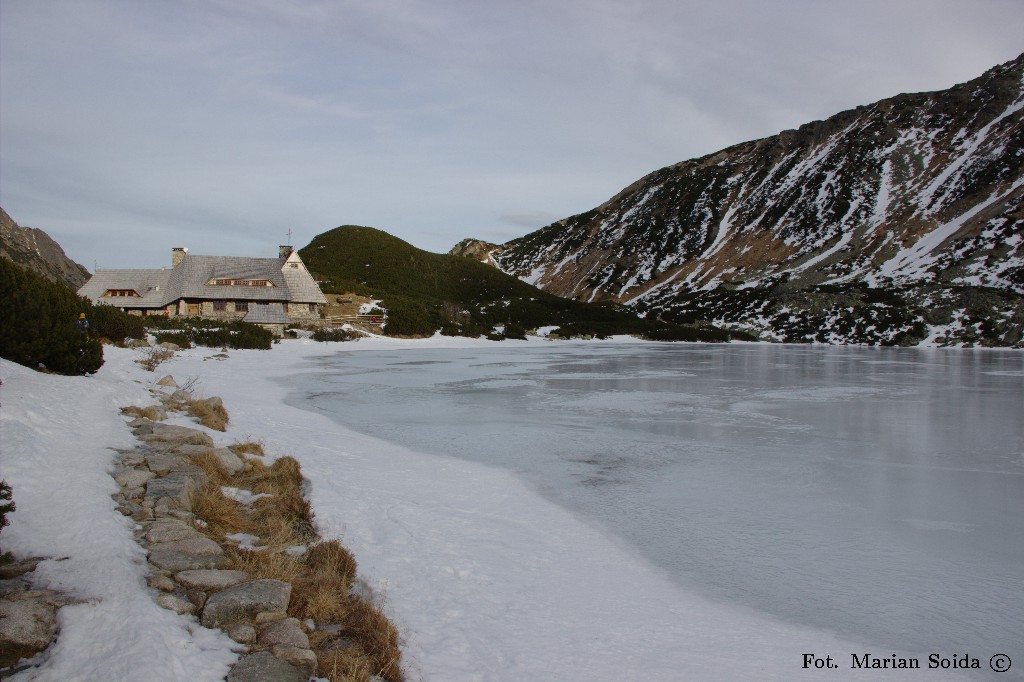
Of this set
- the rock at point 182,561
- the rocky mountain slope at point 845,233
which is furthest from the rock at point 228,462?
the rocky mountain slope at point 845,233

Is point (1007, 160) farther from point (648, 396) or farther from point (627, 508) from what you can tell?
point (627, 508)

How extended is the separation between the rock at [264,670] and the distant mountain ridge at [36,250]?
104 m

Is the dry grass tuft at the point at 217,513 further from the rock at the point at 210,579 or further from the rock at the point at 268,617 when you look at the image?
the rock at the point at 268,617

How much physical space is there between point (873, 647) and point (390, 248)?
99.5m

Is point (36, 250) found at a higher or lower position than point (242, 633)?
higher

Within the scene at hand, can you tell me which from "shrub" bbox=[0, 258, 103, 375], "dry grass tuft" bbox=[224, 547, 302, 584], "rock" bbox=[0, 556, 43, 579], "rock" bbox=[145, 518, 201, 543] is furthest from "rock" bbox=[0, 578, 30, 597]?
"shrub" bbox=[0, 258, 103, 375]

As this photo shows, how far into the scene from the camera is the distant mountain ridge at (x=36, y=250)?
106 meters

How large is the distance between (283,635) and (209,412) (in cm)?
730

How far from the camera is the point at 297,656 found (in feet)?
11.6

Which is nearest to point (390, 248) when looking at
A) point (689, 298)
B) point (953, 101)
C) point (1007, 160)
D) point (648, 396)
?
point (689, 298)

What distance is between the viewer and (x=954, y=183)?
100m

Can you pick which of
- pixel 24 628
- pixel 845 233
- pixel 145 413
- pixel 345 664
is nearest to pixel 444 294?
pixel 845 233

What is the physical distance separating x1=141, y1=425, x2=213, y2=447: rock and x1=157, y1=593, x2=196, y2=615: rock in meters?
4.29

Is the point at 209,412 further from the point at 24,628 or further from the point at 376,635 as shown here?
the point at 376,635
